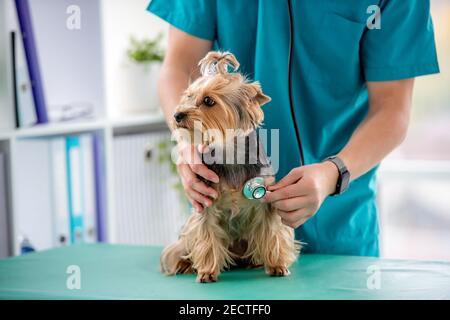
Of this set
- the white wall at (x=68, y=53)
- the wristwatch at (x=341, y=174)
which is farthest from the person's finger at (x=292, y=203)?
the white wall at (x=68, y=53)

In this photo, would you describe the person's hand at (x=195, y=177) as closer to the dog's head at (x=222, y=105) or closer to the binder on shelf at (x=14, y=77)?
the dog's head at (x=222, y=105)

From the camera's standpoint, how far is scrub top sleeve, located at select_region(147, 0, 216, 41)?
4.64 feet

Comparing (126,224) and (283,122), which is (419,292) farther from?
(126,224)

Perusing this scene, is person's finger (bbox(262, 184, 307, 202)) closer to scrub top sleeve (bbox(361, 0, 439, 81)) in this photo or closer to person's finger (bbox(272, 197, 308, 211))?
person's finger (bbox(272, 197, 308, 211))

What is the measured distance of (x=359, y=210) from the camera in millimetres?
1518

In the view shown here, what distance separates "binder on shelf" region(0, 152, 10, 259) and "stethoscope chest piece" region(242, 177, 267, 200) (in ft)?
2.49

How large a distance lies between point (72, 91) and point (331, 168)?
1.18 metres

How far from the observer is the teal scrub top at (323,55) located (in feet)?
4.25

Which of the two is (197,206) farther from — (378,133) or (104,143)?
(104,143)

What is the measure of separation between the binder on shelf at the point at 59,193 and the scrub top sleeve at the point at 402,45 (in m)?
1.15

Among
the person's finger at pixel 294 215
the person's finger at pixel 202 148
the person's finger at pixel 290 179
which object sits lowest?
the person's finger at pixel 294 215

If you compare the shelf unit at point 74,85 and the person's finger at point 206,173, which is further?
the shelf unit at point 74,85
